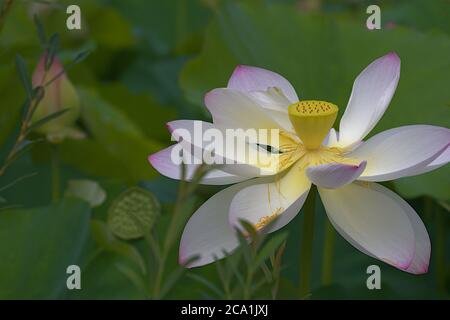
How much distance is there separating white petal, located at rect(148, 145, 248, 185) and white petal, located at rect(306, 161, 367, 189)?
48 mm

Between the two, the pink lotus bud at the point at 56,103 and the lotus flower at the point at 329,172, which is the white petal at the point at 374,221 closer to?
the lotus flower at the point at 329,172

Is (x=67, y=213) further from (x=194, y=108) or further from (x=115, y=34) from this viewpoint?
(x=115, y=34)

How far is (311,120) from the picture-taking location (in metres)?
0.47

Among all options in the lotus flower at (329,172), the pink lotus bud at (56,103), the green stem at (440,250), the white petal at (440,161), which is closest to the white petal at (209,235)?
the lotus flower at (329,172)

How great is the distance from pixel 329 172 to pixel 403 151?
0.06 m

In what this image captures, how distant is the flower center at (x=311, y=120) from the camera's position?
0.47 metres

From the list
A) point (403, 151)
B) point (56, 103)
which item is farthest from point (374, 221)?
point (56, 103)

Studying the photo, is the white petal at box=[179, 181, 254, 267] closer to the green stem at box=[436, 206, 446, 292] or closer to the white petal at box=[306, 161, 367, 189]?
the white petal at box=[306, 161, 367, 189]

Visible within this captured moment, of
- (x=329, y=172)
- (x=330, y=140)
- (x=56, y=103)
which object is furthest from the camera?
(x=56, y=103)

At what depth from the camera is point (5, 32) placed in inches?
49.6

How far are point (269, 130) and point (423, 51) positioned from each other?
33cm

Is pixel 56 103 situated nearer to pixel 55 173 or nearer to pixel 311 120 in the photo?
pixel 55 173

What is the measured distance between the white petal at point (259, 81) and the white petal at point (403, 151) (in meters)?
0.07
